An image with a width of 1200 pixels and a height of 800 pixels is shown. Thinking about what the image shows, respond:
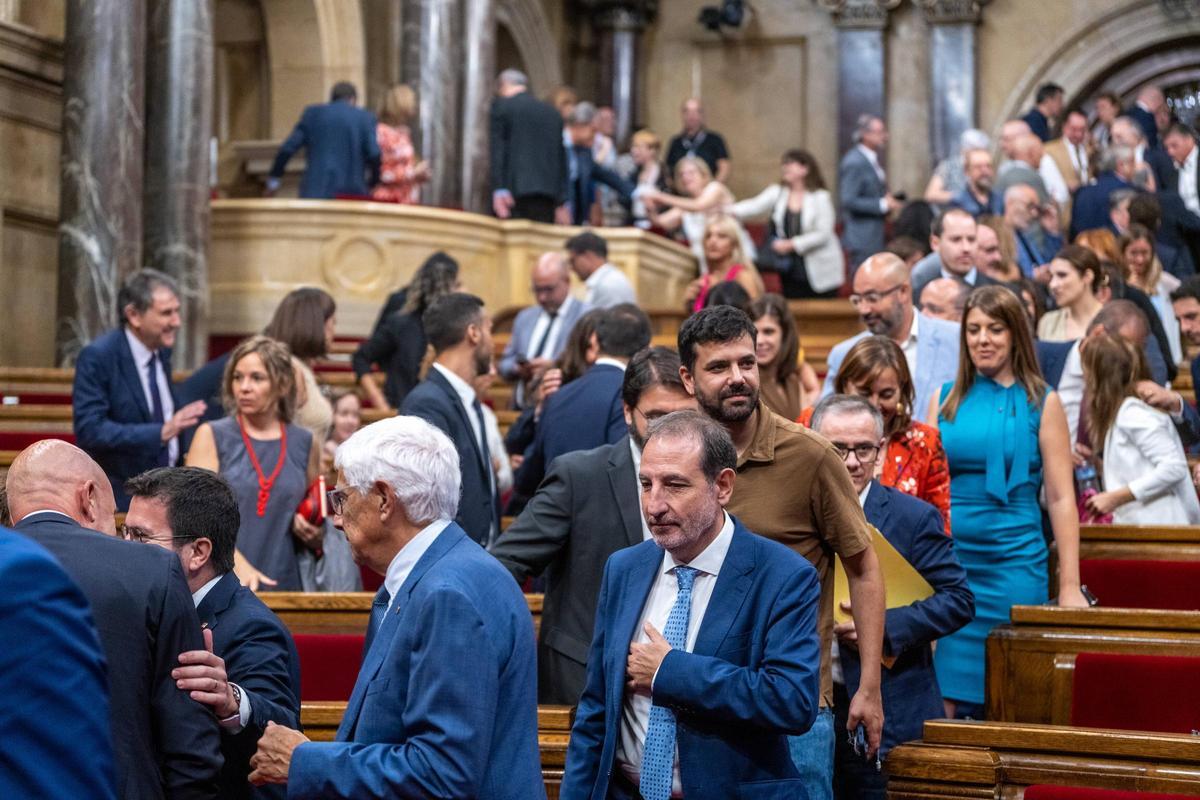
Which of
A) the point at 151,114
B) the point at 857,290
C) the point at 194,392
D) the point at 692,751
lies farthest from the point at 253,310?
the point at 692,751

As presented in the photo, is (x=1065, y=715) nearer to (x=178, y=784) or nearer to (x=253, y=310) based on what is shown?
(x=178, y=784)

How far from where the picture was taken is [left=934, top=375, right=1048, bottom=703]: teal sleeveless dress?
463 centimetres

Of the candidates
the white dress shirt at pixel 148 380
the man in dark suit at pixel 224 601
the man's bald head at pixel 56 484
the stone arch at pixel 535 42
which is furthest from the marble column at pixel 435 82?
the man's bald head at pixel 56 484

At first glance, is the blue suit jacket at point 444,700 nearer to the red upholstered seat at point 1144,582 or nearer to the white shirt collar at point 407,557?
the white shirt collar at point 407,557

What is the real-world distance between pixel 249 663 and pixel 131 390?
10.6ft

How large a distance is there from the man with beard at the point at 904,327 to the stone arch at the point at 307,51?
9124 mm

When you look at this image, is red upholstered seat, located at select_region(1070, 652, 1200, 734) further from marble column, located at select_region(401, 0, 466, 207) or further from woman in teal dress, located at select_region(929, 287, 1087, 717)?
marble column, located at select_region(401, 0, 466, 207)

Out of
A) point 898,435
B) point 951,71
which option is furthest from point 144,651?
point 951,71

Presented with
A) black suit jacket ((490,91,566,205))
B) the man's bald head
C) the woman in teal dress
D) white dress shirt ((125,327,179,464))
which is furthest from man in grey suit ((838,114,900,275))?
the man's bald head

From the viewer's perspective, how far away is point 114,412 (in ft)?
20.1

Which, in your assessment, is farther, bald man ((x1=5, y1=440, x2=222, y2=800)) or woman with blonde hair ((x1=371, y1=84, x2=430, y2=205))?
woman with blonde hair ((x1=371, y1=84, x2=430, y2=205))

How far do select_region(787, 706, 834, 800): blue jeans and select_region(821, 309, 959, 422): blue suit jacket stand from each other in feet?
7.32

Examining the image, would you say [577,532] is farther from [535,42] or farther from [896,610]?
[535,42]

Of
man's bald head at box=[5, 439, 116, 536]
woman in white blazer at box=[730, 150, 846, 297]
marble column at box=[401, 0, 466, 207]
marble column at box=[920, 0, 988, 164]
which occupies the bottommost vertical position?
man's bald head at box=[5, 439, 116, 536]
